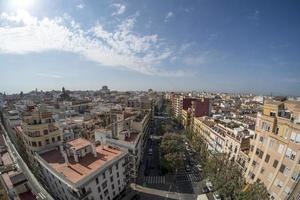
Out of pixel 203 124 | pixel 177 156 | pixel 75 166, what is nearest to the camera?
pixel 75 166

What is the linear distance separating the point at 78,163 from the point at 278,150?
126ft

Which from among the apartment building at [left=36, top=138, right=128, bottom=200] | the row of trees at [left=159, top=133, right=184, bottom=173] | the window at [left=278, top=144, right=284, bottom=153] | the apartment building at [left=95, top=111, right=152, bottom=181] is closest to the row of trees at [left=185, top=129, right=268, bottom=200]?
the window at [left=278, top=144, right=284, bottom=153]

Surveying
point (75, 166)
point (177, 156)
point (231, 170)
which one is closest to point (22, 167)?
point (75, 166)

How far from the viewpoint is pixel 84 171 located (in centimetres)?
2952

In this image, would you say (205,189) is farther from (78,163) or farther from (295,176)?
(78,163)

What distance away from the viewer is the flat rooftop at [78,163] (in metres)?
28.8

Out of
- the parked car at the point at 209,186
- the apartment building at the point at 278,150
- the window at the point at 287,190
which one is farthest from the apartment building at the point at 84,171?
the window at the point at 287,190

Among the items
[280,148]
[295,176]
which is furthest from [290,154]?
[295,176]

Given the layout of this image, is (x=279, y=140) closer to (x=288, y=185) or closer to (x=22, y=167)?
(x=288, y=185)

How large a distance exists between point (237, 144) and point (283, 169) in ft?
49.2

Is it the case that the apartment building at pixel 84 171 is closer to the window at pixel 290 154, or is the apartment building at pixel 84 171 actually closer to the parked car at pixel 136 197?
the parked car at pixel 136 197

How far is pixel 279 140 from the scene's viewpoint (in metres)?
30.2

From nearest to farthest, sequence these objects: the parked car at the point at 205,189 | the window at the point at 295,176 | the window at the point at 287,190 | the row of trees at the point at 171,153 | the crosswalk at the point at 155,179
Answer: the window at the point at 295,176, the window at the point at 287,190, the parked car at the point at 205,189, the row of trees at the point at 171,153, the crosswalk at the point at 155,179

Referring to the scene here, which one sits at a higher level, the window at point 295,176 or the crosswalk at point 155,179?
the window at point 295,176
